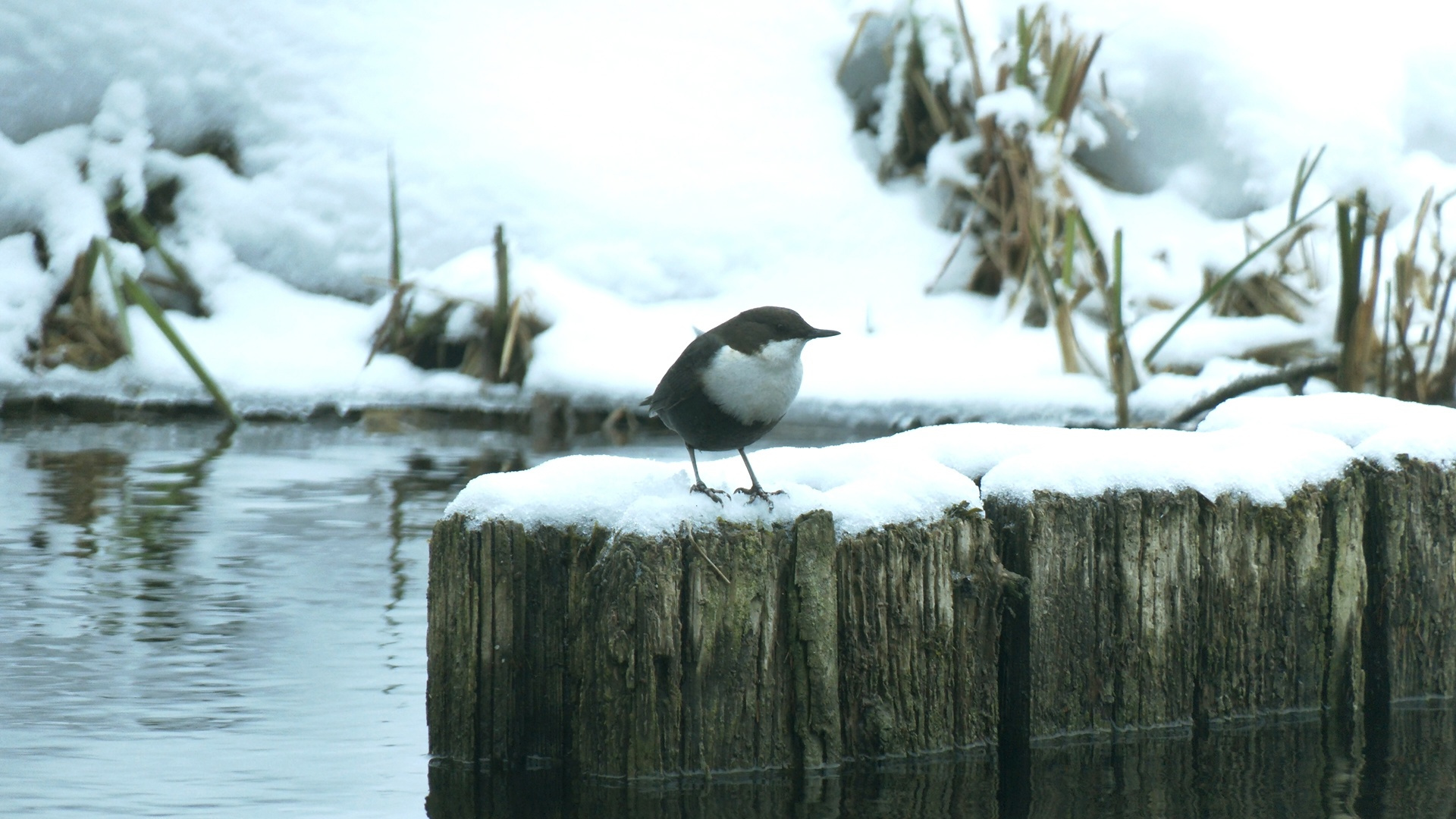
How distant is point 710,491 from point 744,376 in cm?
31

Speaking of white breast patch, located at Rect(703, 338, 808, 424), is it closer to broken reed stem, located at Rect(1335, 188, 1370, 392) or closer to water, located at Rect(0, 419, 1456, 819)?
water, located at Rect(0, 419, 1456, 819)

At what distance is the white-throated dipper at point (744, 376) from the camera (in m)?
3.29

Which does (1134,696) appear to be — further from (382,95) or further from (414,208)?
(382,95)

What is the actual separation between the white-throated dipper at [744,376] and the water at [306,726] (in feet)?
2.38

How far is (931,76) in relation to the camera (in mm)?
10008

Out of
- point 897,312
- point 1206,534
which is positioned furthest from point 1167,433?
point 897,312

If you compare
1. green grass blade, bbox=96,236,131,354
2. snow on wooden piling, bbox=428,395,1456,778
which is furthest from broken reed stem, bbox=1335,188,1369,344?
green grass blade, bbox=96,236,131,354

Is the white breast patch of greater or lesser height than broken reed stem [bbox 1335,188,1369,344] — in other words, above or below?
below

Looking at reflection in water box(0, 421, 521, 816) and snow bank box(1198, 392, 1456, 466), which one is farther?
snow bank box(1198, 392, 1456, 466)

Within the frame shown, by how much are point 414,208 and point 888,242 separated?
302 cm

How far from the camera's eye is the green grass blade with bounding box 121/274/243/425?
25.8 feet

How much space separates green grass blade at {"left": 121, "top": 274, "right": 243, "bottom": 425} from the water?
1.48 metres

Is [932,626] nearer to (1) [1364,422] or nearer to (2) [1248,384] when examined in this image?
(1) [1364,422]

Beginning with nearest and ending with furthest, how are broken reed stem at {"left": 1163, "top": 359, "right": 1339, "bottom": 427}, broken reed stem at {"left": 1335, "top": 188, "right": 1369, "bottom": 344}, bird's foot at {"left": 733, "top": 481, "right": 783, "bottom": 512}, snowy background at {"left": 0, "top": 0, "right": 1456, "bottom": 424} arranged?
bird's foot at {"left": 733, "top": 481, "right": 783, "bottom": 512} < broken reed stem at {"left": 1335, "top": 188, "right": 1369, "bottom": 344} < broken reed stem at {"left": 1163, "top": 359, "right": 1339, "bottom": 427} < snowy background at {"left": 0, "top": 0, "right": 1456, "bottom": 424}
